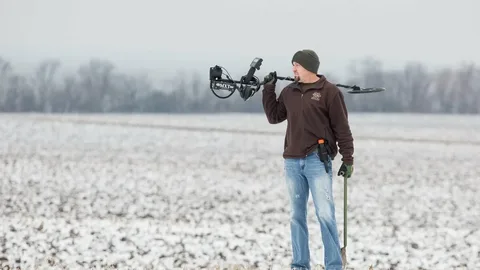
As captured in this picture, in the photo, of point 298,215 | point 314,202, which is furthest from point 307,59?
point 298,215

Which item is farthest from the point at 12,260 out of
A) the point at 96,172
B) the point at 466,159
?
the point at 466,159

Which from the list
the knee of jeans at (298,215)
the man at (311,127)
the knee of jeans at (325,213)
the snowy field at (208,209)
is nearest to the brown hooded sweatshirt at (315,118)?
the man at (311,127)

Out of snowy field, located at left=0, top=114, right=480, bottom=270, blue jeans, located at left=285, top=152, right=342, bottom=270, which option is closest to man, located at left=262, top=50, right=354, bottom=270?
blue jeans, located at left=285, top=152, right=342, bottom=270

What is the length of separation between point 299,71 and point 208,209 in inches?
352

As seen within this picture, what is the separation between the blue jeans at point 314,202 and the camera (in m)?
6.71

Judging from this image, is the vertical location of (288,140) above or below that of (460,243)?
above

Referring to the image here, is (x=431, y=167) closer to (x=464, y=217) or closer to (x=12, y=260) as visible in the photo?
(x=464, y=217)

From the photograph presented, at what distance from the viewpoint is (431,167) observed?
24.7 m

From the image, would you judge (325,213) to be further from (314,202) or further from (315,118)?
(315,118)

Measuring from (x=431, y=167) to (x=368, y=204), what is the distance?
935 centimetres

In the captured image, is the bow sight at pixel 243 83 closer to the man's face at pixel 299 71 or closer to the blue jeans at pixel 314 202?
the man's face at pixel 299 71

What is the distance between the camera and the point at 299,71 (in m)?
6.71

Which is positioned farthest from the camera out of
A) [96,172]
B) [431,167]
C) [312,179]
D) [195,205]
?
[431,167]

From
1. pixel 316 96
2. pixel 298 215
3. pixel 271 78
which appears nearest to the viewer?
pixel 316 96
